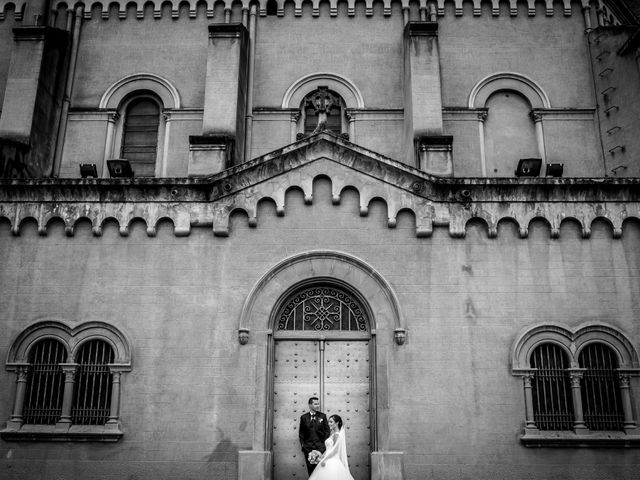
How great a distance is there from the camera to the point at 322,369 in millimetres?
14258

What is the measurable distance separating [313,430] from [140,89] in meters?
13.5

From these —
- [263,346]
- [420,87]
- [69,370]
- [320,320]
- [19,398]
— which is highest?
[420,87]

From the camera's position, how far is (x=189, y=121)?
21203 millimetres

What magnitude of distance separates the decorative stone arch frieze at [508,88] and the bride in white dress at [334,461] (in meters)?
12.8

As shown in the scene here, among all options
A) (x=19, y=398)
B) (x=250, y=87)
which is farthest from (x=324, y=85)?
(x=19, y=398)

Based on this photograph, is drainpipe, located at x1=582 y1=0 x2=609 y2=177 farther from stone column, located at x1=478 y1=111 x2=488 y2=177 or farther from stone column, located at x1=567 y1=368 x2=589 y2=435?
stone column, located at x1=567 y1=368 x2=589 y2=435

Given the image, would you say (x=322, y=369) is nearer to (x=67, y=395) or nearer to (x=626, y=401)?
(x=67, y=395)

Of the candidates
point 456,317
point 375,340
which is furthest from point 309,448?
point 456,317

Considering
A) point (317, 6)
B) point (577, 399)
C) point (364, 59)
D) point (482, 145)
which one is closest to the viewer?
point (577, 399)

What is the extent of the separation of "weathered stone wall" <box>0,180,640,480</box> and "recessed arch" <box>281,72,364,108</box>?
701 cm

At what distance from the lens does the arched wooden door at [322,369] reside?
45.4 feet

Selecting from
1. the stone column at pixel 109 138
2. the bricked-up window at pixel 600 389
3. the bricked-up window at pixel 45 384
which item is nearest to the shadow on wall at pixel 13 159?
the stone column at pixel 109 138

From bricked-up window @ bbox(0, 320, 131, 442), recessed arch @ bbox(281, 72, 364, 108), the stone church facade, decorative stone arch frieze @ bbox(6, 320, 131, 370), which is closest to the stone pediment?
the stone church facade

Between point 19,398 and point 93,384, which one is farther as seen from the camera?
point 93,384
